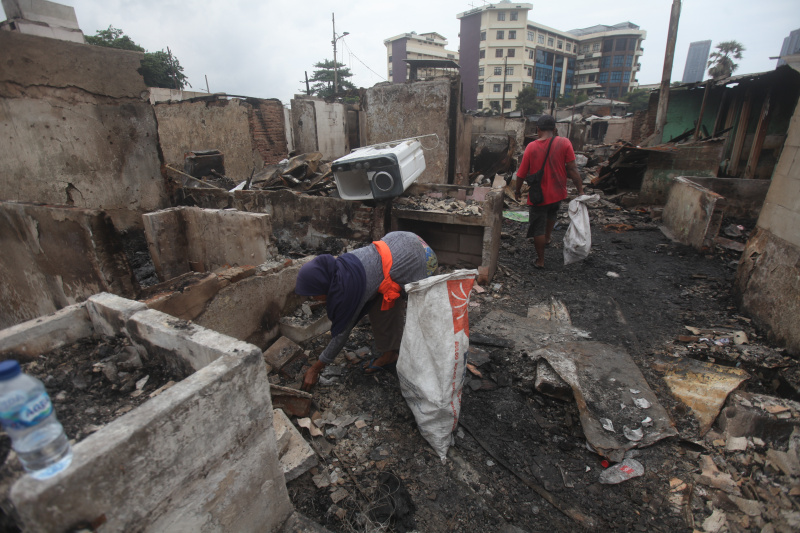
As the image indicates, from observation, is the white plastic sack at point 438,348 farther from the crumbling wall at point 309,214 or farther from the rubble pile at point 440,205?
the crumbling wall at point 309,214

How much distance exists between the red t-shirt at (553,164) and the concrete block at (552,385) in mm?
2742

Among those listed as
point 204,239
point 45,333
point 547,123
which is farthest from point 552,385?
point 204,239

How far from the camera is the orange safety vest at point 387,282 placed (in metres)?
2.67

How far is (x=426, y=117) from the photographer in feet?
20.7

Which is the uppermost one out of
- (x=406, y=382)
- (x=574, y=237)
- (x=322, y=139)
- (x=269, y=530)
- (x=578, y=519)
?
(x=322, y=139)

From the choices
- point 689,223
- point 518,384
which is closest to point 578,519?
point 518,384

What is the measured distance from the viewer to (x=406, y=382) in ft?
8.25

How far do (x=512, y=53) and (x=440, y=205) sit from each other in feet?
161

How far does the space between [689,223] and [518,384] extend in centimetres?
490

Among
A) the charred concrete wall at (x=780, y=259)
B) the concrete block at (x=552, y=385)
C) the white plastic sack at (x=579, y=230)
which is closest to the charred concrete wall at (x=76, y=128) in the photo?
the concrete block at (x=552, y=385)

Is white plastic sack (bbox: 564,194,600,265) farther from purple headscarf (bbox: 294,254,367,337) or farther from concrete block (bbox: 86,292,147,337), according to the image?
concrete block (bbox: 86,292,147,337)

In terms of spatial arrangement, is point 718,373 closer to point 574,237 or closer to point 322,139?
point 574,237

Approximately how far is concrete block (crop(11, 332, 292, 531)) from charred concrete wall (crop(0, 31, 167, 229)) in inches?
169

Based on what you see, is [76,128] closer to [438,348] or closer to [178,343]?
[178,343]
